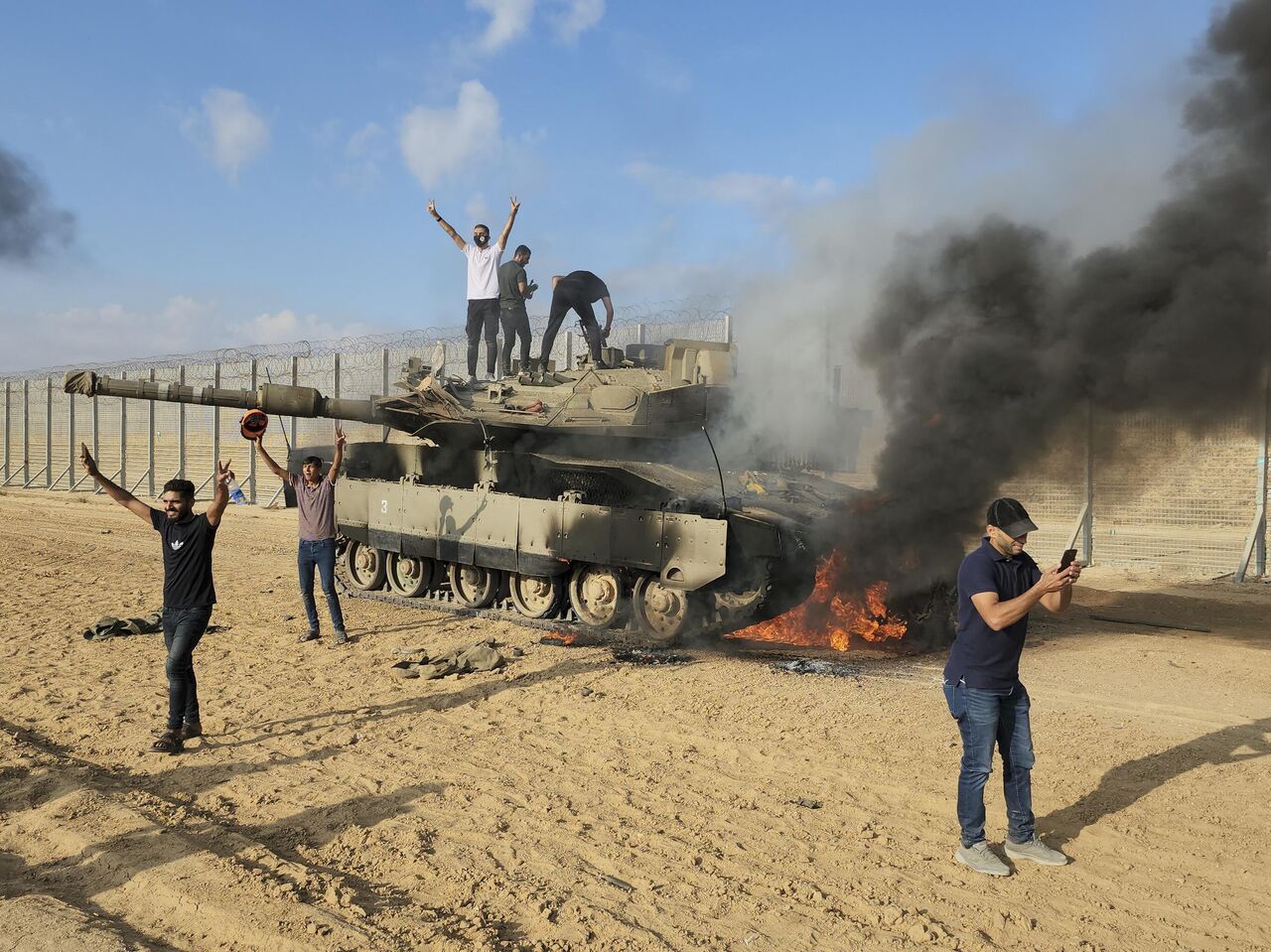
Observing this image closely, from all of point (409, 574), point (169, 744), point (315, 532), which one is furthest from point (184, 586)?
point (409, 574)

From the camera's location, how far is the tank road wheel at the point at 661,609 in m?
10.2

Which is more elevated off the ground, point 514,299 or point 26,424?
point 514,299

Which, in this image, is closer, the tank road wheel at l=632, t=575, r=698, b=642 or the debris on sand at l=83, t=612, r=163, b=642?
the debris on sand at l=83, t=612, r=163, b=642

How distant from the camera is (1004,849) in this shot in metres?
4.95

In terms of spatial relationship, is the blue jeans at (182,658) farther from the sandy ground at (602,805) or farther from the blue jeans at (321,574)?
the blue jeans at (321,574)

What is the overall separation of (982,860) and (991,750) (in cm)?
48

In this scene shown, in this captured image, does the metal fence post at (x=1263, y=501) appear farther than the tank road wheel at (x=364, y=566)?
Yes

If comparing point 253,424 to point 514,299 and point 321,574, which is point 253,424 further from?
point 514,299

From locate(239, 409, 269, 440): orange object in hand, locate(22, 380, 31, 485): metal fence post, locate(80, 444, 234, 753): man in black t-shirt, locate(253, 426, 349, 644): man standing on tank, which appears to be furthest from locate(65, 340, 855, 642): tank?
locate(22, 380, 31, 485): metal fence post

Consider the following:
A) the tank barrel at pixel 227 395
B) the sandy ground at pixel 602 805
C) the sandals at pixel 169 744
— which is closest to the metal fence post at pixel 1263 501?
the sandy ground at pixel 602 805

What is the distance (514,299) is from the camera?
1434 cm

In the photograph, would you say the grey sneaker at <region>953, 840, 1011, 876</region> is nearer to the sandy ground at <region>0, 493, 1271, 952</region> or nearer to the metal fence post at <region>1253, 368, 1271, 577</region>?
the sandy ground at <region>0, 493, 1271, 952</region>

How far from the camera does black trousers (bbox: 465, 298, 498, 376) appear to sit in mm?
14727

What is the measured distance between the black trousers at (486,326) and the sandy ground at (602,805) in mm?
6055
